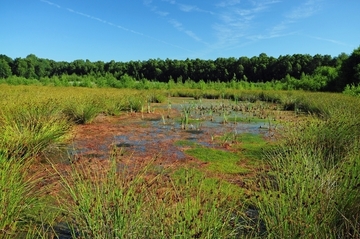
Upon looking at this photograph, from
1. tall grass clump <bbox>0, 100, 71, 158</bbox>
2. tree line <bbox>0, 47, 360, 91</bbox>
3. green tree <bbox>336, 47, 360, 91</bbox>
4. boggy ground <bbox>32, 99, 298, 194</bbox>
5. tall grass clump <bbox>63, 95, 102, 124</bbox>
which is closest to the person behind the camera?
boggy ground <bbox>32, 99, 298, 194</bbox>

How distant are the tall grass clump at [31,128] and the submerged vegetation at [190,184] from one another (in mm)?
26

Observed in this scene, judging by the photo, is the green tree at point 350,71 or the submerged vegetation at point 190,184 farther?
the green tree at point 350,71

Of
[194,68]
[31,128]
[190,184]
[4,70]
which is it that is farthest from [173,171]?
[4,70]

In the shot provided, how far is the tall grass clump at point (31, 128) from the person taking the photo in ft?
18.7

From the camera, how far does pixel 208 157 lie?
21.5 feet

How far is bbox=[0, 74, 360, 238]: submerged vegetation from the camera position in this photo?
8.28 ft

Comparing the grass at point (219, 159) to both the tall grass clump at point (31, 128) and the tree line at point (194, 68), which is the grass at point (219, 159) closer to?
the tall grass clump at point (31, 128)

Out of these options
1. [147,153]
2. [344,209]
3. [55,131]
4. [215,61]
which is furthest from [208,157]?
[215,61]

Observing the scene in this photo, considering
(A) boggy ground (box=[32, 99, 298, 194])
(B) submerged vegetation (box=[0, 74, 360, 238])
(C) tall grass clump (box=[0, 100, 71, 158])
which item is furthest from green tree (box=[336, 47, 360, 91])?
(C) tall grass clump (box=[0, 100, 71, 158])

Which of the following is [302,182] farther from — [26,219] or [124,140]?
[124,140]

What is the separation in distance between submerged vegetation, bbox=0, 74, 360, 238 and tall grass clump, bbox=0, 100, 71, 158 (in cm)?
3

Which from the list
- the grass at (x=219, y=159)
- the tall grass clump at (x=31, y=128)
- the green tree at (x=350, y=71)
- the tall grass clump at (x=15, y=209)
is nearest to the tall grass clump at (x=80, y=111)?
the tall grass clump at (x=31, y=128)

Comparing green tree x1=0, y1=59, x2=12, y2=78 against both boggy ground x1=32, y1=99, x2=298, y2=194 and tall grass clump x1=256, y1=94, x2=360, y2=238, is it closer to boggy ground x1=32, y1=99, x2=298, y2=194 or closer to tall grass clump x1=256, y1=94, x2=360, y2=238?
boggy ground x1=32, y1=99, x2=298, y2=194

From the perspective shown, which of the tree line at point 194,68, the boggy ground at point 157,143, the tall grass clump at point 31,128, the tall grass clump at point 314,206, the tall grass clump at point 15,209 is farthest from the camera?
the tree line at point 194,68
